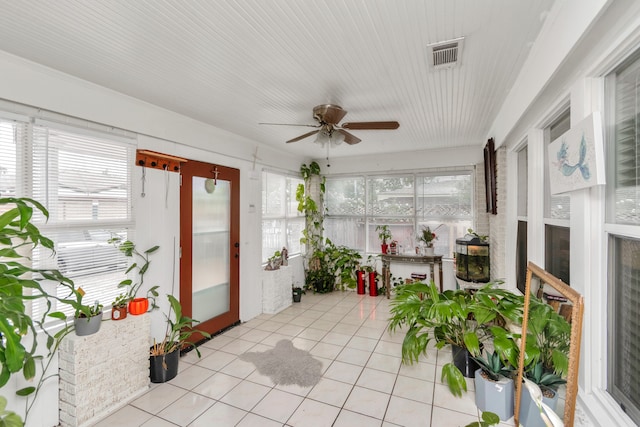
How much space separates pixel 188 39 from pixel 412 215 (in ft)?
14.2

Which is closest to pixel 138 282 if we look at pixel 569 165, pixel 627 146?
pixel 569 165

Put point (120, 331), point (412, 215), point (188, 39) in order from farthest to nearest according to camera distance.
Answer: point (412, 215)
point (120, 331)
point (188, 39)

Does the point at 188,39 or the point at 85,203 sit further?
the point at 85,203

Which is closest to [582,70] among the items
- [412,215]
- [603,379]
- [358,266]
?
[603,379]

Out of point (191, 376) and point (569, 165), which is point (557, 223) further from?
point (191, 376)

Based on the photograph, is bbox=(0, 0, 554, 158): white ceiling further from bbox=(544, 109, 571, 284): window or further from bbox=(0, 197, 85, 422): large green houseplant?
bbox=(0, 197, 85, 422): large green houseplant

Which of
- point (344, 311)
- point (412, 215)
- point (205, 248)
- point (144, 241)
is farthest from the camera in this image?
point (412, 215)

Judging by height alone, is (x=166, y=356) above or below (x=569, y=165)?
below

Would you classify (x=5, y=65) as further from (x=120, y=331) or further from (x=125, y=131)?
(x=120, y=331)

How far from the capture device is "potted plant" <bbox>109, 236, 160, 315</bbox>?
2.44m

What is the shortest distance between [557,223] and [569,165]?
61 cm

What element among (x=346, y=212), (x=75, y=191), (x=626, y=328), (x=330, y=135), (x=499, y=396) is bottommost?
(x=499, y=396)

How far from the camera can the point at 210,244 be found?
3545mm

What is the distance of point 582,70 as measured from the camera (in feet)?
4.42
